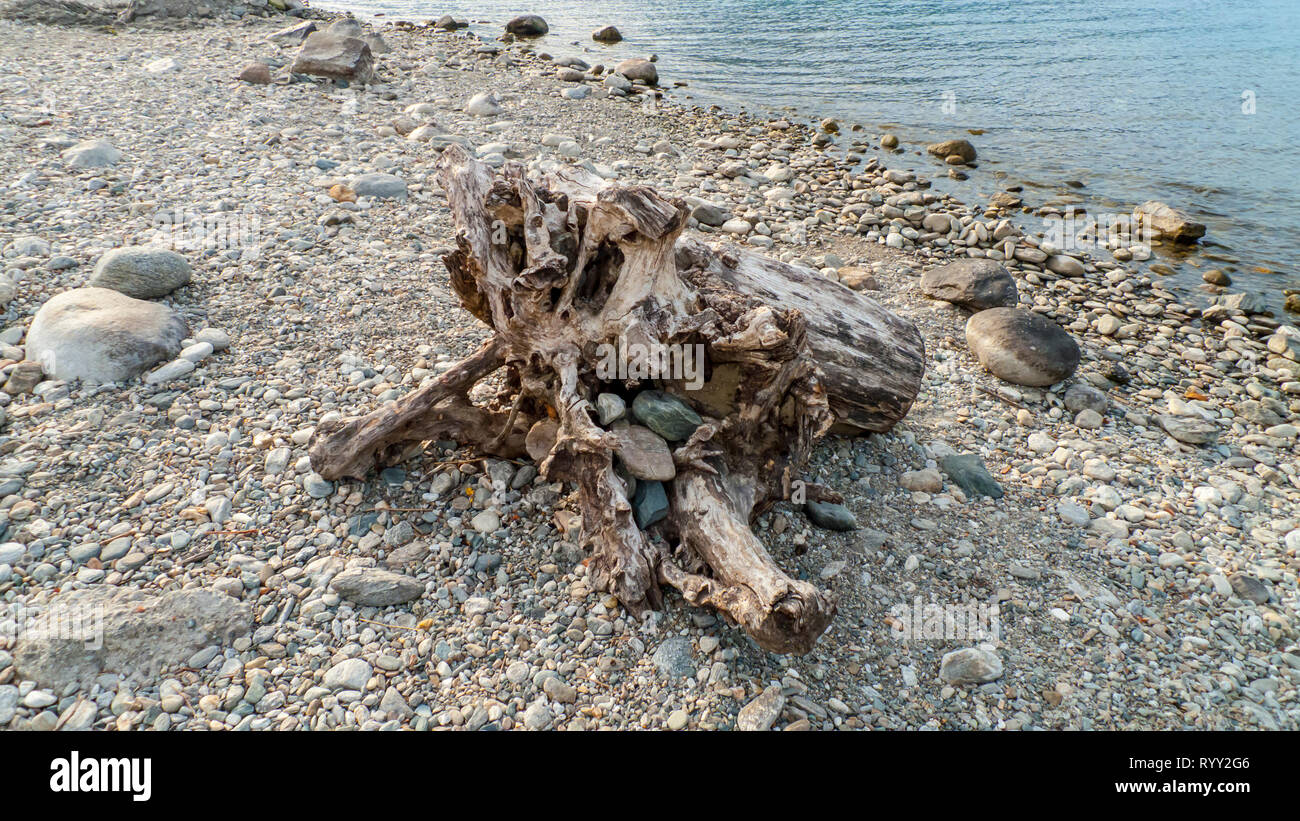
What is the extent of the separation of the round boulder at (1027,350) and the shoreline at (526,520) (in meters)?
0.20

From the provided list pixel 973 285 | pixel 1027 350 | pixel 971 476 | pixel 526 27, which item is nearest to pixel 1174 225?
pixel 973 285

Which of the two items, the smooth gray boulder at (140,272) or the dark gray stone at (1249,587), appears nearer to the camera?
the dark gray stone at (1249,587)

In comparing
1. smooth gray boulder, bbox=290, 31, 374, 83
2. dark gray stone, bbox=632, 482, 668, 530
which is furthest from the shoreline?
smooth gray boulder, bbox=290, 31, 374, 83

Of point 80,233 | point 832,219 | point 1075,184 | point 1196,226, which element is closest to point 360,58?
point 80,233

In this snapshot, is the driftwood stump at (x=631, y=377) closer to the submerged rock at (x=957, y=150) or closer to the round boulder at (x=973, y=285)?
the round boulder at (x=973, y=285)

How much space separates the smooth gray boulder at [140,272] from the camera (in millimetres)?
6707

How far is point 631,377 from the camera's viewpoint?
16.0ft

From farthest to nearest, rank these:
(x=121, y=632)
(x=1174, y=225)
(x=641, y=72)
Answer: (x=641, y=72)
(x=1174, y=225)
(x=121, y=632)

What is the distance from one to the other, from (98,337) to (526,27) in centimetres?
1724

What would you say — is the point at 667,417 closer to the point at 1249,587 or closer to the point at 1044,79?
the point at 1249,587

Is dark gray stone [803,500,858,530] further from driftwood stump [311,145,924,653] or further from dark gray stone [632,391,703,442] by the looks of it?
dark gray stone [632,391,703,442]

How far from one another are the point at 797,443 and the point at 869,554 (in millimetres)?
975

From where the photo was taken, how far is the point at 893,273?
9.59 meters

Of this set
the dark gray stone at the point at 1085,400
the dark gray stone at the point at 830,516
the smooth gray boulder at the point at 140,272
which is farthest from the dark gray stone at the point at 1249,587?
the smooth gray boulder at the point at 140,272
